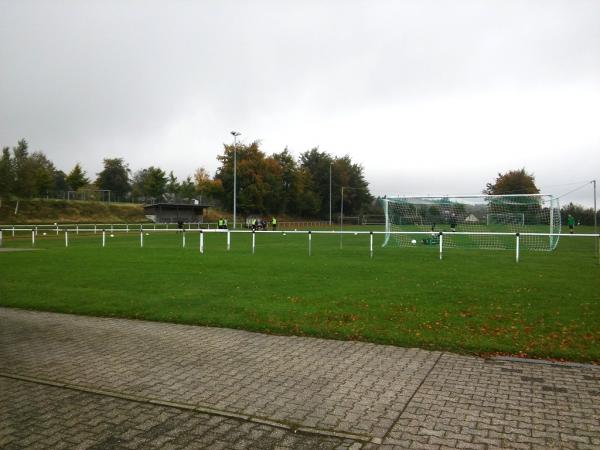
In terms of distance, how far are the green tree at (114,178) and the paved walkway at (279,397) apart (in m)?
87.6

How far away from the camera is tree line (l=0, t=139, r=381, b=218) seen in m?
78.1

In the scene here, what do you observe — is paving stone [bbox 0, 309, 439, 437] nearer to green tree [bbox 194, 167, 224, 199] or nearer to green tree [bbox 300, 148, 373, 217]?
green tree [bbox 194, 167, 224, 199]

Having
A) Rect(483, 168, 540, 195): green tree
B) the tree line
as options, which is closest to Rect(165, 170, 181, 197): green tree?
the tree line

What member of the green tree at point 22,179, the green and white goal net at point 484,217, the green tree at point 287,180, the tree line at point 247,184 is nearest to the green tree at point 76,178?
the tree line at point 247,184

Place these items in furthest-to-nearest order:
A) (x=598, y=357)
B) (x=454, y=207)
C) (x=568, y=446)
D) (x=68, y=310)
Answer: (x=454, y=207)
(x=68, y=310)
(x=598, y=357)
(x=568, y=446)

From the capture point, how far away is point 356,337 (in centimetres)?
706

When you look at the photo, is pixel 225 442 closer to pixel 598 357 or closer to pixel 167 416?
pixel 167 416

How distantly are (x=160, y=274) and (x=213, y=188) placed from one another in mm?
66627

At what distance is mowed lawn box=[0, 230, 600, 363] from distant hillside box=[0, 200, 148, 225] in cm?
4384

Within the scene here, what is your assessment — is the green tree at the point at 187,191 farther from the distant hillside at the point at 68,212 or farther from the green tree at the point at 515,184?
the green tree at the point at 515,184

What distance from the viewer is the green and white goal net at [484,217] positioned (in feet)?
85.6

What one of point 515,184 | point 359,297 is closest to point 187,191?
point 515,184

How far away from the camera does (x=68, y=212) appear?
6312 cm

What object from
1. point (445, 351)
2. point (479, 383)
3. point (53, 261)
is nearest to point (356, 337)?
point (445, 351)
